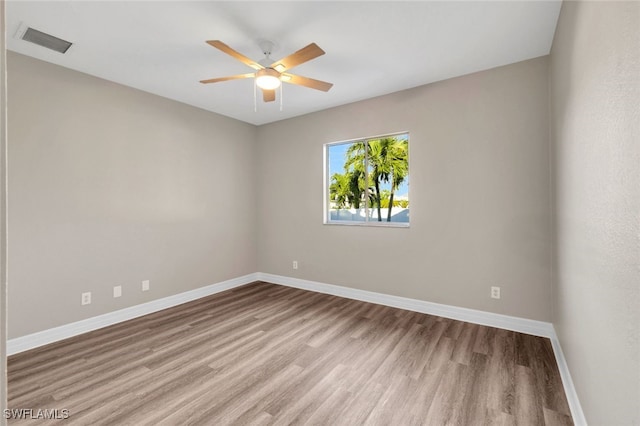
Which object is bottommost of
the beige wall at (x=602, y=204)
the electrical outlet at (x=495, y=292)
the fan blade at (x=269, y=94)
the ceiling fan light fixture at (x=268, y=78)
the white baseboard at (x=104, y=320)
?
the white baseboard at (x=104, y=320)

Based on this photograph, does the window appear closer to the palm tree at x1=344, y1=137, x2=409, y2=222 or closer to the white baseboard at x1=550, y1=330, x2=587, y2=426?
the palm tree at x1=344, y1=137, x2=409, y2=222

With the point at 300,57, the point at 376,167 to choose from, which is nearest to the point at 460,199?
the point at 376,167

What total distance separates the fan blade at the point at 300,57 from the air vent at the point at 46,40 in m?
1.85

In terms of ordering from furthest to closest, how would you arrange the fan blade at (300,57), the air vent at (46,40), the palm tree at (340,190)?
1. the palm tree at (340,190)
2. the air vent at (46,40)
3. the fan blade at (300,57)

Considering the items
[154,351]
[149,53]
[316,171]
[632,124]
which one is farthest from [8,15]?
[632,124]

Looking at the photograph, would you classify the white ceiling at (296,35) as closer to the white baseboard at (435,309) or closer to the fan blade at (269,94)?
the fan blade at (269,94)

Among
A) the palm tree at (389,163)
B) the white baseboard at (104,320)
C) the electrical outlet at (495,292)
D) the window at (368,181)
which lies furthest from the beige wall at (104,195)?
the electrical outlet at (495,292)

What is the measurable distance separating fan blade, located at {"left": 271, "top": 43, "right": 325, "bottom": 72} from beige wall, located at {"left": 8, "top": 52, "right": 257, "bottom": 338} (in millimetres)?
2123

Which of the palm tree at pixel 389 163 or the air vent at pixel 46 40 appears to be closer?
the air vent at pixel 46 40

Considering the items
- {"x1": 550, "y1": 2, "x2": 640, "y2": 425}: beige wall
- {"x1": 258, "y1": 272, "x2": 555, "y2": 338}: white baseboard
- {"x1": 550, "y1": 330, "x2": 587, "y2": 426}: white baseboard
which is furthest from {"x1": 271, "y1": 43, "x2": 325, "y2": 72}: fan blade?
{"x1": 258, "y1": 272, "x2": 555, "y2": 338}: white baseboard

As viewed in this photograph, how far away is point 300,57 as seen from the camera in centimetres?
224

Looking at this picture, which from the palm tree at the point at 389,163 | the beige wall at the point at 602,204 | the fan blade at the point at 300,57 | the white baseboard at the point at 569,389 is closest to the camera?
the beige wall at the point at 602,204

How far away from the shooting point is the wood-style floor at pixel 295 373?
1.80 m

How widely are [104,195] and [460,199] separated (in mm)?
3980
